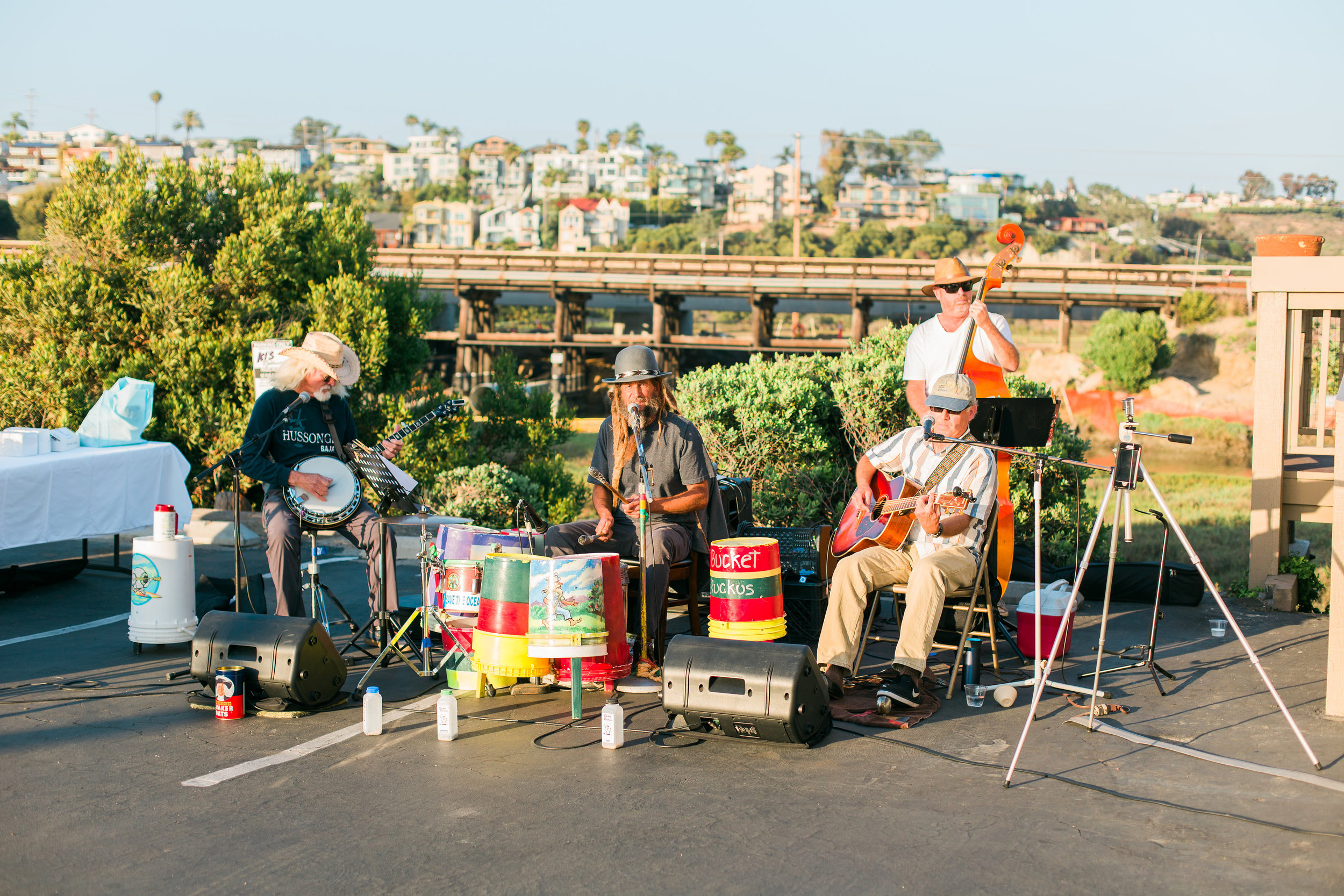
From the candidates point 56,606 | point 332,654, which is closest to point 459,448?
point 56,606

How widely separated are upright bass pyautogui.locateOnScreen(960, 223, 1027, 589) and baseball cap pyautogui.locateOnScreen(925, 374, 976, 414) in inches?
14.1

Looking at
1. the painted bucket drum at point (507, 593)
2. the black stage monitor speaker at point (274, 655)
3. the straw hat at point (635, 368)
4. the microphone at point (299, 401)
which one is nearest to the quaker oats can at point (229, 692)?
the black stage monitor speaker at point (274, 655)

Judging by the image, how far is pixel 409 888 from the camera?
3363 mm

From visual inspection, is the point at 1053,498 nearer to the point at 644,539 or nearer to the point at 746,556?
the point at 746,556

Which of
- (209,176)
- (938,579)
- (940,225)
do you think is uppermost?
(940,225)

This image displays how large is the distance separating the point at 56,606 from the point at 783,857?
226 inches

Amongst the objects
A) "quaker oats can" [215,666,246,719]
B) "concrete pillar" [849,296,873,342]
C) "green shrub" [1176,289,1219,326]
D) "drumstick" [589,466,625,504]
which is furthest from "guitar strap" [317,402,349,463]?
"green shrub" [1176,289,1219,326]

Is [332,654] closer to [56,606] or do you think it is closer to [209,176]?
[56,606]

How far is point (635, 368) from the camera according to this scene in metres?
5.90

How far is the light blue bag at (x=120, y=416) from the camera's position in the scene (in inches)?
325

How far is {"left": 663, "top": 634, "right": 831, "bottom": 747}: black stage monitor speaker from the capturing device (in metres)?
4.57

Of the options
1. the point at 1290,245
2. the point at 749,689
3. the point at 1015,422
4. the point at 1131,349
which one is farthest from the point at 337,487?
the point at 1131,349

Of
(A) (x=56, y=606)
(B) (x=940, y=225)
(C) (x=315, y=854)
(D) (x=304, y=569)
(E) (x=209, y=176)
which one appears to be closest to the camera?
(C) (x=315, y=854)

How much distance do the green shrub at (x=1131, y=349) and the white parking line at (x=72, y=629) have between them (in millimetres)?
32822
